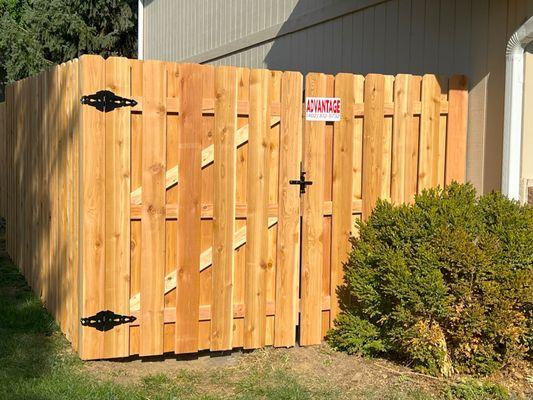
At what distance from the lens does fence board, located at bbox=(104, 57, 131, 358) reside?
15.8 feet

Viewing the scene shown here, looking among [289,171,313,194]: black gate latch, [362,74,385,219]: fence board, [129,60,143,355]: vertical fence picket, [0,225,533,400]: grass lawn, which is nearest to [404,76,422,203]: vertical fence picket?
[362,74,385,219]: fence board

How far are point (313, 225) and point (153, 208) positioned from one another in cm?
128

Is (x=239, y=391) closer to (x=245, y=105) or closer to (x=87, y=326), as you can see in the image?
(x=87, y=326)

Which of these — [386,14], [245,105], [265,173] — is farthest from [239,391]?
[386,14]

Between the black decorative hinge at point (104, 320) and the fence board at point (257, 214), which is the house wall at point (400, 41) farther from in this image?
the black decorative hinge at point (104, 320)

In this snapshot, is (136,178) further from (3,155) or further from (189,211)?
(3,155)

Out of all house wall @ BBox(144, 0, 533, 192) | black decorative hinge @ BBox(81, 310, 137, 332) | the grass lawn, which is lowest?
the grass lawn

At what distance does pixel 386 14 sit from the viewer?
6.95m

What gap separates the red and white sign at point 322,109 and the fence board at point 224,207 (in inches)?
23.9

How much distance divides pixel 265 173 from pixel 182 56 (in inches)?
394

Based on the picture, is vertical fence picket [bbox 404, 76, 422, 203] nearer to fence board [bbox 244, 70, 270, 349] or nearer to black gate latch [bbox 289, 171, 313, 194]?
black gate latch [bbox 289, 171, 313, 194]

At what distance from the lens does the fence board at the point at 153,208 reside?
4.90m

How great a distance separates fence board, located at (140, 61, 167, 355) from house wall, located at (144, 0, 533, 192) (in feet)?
8.42

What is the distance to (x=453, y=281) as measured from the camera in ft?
15.7
